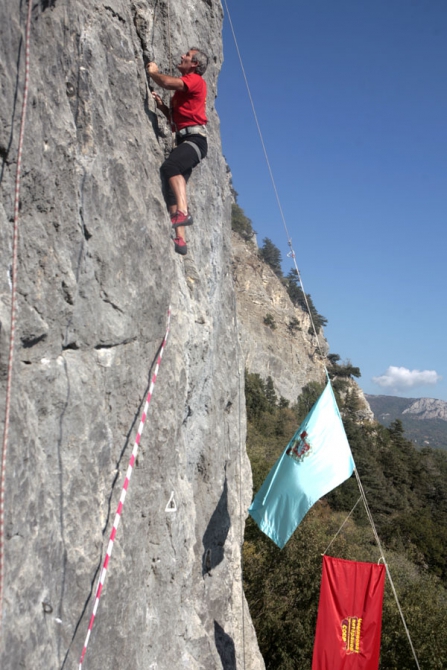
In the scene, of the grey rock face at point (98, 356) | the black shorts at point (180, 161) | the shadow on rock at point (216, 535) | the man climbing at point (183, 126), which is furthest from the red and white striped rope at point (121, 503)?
the shadow on rock at point (216, 535)

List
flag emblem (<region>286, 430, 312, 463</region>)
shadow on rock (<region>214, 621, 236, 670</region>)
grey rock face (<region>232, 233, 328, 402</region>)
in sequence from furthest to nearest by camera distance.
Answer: grey rock face (<region>232, 233, 328, 402</region>)
flag emblem (<region>286, 430, 312, 463</region>)
shadow on rock (<region>214, 621, 236, 670</region>)

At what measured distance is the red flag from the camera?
8.02 metres

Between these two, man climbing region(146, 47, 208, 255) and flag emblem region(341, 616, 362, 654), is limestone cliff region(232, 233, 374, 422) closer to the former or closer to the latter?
flag emblem region(341, 616, 362, 654)

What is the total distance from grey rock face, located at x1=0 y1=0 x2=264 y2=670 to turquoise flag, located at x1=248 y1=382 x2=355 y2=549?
1.06 m

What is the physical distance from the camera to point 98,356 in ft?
16.8

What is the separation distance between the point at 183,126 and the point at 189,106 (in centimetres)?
25

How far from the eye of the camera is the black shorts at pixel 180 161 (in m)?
6.66

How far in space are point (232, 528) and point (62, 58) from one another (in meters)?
7.43

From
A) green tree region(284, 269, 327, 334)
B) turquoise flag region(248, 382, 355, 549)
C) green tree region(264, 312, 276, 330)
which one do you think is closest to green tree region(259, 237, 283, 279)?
green tree region(284, 269, 327, 334)

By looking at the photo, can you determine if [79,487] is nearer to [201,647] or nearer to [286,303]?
[201,647]

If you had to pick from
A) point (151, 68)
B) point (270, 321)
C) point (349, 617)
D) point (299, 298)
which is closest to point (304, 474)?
point (349, 617)

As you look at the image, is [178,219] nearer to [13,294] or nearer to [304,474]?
[13,294]

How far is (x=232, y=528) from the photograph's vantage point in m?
9.31

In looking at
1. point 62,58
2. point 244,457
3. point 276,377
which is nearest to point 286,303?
point 276,377
